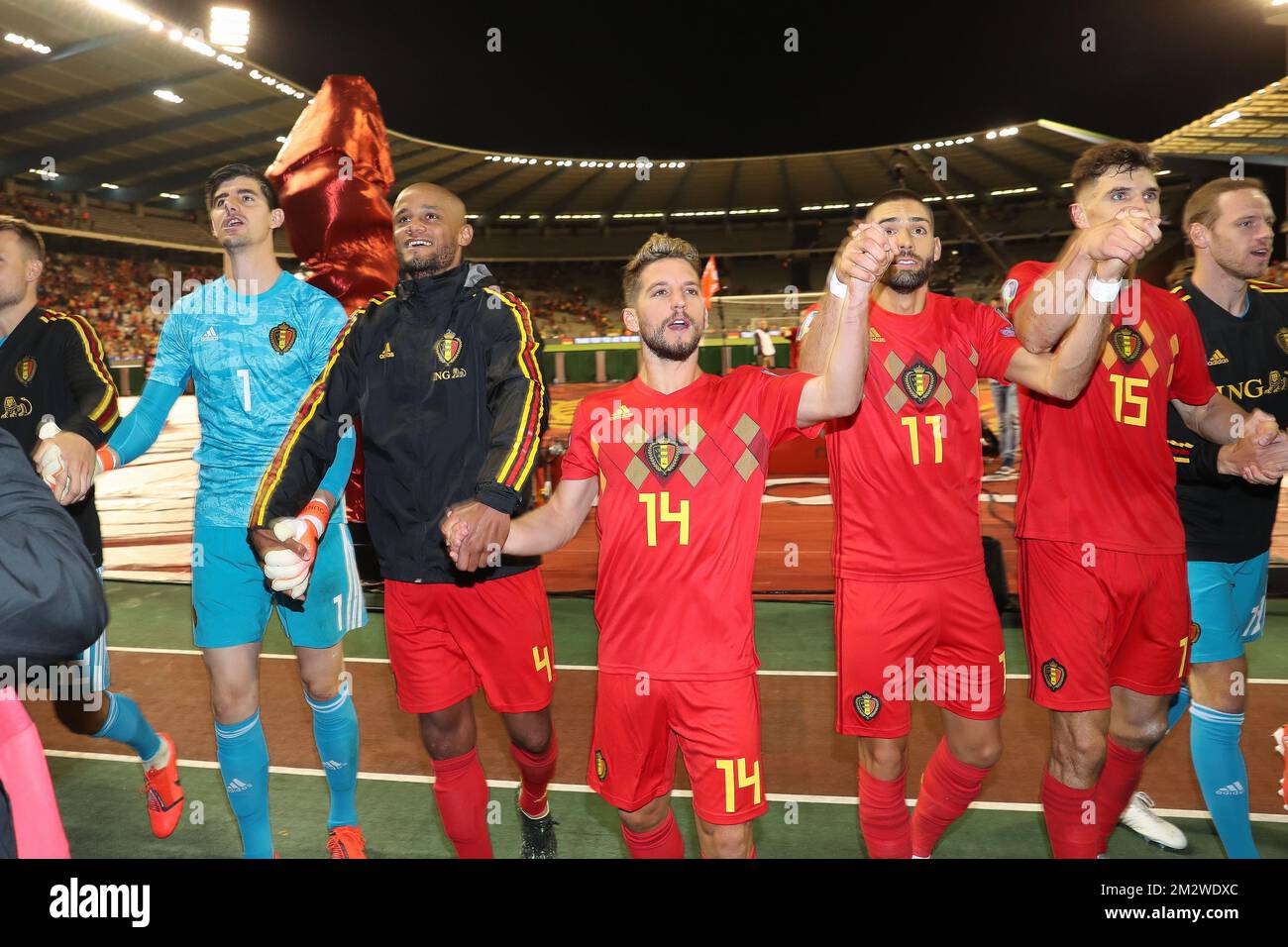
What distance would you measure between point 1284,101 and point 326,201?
1415 centimetres

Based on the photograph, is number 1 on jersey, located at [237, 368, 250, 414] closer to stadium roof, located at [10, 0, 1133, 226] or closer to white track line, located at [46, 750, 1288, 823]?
white track line, located at [46, 750, 1288, 823]

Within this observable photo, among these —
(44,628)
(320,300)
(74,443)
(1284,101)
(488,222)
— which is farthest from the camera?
(488,222)

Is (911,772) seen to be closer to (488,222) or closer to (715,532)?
(715,532)

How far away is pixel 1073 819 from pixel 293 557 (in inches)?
99.7

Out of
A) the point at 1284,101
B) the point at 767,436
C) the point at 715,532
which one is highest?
the point at 1284,101

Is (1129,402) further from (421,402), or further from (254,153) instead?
(254,153)

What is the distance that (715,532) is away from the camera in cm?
275

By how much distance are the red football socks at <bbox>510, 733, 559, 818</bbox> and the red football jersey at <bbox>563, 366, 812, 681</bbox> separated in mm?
794

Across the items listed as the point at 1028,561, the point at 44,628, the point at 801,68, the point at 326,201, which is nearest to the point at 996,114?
the point at 801,68

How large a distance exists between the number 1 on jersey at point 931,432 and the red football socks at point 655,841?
1.41m

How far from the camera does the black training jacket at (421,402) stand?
3.12m

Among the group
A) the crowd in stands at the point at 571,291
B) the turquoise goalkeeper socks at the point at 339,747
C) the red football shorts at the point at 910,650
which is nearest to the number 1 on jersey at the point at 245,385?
the turquoise goalkeeper socks at the point at 339,747

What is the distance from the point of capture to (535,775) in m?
3.49

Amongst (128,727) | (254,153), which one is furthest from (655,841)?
(254,153)
